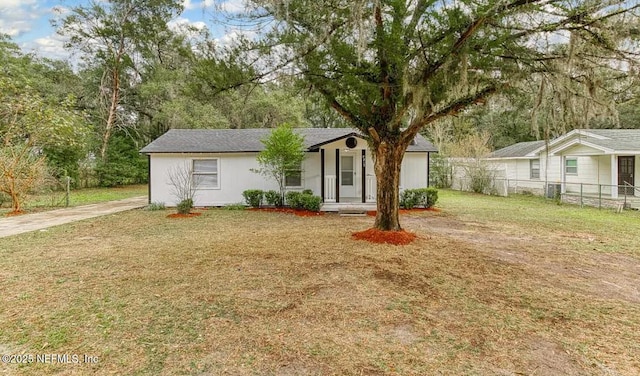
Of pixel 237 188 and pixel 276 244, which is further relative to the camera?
pixel 237 188

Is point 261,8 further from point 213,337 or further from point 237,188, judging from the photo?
point 237,188

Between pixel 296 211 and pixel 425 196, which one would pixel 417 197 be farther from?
pixel 296 211

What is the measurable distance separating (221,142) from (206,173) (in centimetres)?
145

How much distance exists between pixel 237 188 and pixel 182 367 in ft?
35.2

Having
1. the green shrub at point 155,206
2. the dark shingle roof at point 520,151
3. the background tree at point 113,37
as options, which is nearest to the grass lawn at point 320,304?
the green shrub at point 155,206

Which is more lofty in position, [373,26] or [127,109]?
[127,109]

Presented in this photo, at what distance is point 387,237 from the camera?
713 cm

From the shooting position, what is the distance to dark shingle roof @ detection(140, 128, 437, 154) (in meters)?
12.7

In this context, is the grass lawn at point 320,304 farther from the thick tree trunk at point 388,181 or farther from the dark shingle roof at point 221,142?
the dark shingle roof at point 221,142

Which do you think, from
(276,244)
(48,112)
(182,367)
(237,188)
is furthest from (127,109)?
(182,367)

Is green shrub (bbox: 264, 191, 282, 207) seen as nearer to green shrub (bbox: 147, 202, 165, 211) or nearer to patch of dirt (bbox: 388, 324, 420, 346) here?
green shrub (bbox: 147, 202, 165, 211)

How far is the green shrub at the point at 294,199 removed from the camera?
1190 centimetres

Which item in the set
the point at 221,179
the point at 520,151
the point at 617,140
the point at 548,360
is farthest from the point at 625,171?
the point at 221,179

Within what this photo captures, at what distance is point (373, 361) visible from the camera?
2.76 metres
